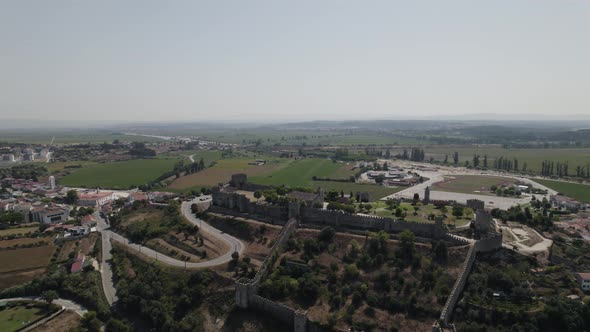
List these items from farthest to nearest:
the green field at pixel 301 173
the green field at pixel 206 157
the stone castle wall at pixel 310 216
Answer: the green field at pixel 206 157
the green field at pixel 301 173
the stone castle wall at pixel 310 216

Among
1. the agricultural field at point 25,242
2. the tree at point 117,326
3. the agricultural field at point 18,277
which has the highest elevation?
the agricultural field at point 25,242

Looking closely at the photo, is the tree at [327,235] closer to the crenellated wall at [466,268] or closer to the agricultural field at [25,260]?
the crenellated wall at [466,268]

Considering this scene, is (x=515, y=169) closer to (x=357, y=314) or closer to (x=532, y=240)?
(x=532, y=240)

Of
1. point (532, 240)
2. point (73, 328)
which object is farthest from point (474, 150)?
point (73, 328)

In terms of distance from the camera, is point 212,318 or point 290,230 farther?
point 290,230

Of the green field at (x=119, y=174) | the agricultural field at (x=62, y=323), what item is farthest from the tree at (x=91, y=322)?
the green field at (x=119, y=174)

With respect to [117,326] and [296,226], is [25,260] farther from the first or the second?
[296,226]

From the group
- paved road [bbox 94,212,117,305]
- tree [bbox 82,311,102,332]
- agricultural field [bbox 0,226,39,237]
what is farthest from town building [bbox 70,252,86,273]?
agricultural field [bbox 0,226,39,237]
